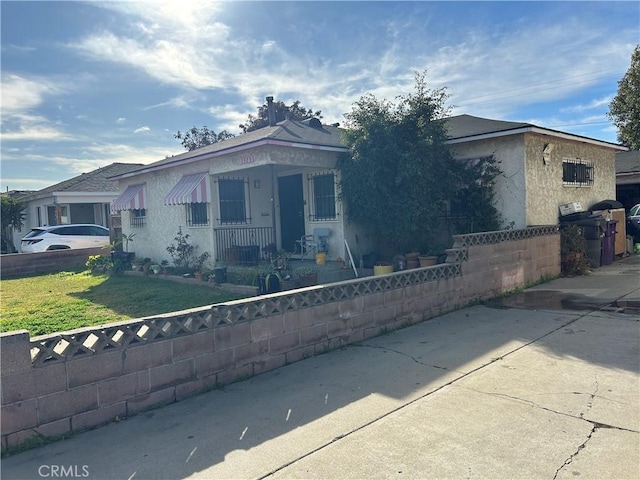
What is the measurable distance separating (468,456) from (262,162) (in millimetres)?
8296

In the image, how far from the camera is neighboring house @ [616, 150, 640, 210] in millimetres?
21156

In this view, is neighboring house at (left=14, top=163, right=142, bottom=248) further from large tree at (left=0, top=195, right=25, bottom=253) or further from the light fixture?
the light fixture

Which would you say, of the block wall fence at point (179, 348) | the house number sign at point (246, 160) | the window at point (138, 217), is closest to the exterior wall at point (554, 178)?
the block wall fence at point (179, 348)

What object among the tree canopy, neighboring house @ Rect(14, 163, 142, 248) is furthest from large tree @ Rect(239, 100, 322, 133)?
neighboring house @ Rect(14, 163, 142, 248)

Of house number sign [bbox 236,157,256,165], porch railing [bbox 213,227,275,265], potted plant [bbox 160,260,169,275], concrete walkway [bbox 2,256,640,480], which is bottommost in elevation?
concrete walkway [bbox 2,256,640,480]

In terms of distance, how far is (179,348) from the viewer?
4.44 metres

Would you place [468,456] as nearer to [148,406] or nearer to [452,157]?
[148,406]

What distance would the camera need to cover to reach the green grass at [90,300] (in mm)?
7574

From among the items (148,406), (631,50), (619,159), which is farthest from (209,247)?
(631,50)

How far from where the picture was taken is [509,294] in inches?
367

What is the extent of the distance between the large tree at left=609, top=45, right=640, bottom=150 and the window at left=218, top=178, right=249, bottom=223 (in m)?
23.2

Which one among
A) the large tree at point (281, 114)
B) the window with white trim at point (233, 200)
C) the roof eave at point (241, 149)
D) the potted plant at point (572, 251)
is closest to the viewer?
the roof eave at point (241, 149)

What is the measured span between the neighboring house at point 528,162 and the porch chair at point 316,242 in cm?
418

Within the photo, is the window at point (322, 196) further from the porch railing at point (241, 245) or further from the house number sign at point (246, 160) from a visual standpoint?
the house number sign at point (246, 160)
